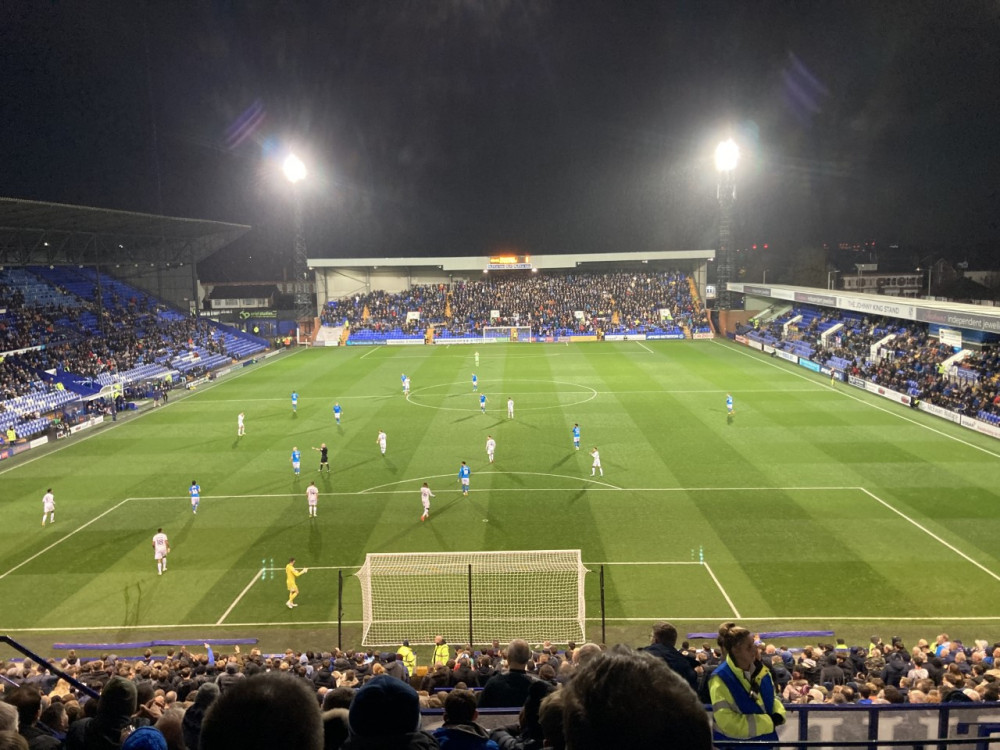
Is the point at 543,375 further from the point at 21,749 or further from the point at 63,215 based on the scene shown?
the point at 21,749

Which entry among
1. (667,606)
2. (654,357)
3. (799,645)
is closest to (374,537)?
(667,606)

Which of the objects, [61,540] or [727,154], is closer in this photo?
[61,540]

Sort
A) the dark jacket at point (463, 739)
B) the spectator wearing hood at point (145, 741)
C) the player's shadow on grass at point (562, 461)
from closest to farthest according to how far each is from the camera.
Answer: the spectator wearing hood at point (145, 741), the dark jacket at point (463, 739), the player's shadow on grass at point (562, 461)

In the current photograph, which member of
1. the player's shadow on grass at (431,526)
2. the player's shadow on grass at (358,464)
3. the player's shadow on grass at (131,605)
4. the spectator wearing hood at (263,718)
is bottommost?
the player's shadow on grass at (131,605)

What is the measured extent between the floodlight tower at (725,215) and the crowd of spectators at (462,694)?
58543mm

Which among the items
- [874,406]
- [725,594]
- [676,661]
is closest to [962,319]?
[874,406]

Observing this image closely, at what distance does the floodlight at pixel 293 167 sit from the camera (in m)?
64.8

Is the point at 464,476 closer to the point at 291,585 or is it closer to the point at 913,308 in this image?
the point at 291,585

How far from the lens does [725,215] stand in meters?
67.9

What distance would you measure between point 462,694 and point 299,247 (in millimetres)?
70238

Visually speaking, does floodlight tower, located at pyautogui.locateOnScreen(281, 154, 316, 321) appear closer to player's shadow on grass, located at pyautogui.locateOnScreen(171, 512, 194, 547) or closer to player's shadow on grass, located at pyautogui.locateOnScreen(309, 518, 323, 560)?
player's shadow on grass, located at pyautogui.locateOnScreen(171, 512, 194, 547)

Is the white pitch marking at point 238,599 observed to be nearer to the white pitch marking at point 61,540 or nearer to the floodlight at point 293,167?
the white pitch marking at point 61,540

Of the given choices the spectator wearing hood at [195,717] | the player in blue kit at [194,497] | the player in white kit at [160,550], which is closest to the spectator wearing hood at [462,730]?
the spectator wearing hood at [195,717]

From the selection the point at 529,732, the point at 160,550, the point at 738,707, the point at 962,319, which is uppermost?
the point at 962,319
